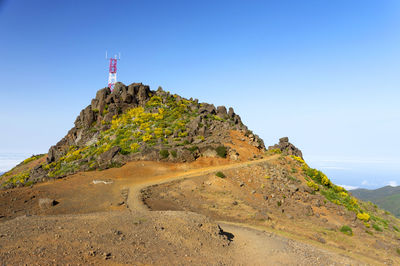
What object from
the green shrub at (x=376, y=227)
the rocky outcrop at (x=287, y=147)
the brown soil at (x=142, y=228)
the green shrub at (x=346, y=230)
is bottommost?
the green shrub at (x=376, y=227)

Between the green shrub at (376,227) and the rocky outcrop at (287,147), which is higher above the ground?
the rocky outcrop at (287,147)

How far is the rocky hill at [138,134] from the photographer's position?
117 feet

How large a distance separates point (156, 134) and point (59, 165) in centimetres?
1625

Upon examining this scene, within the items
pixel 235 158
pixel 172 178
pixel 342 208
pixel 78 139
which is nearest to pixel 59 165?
pixel 78 139

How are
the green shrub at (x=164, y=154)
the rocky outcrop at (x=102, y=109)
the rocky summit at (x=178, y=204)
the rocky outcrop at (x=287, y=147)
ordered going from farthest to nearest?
the rocky outcrop at (x=102, y=109) < the rocky outcrop at (x=287, y=147) < the green shrub at (x=164, y=154) < the rocky summit at (x=178, y=204)

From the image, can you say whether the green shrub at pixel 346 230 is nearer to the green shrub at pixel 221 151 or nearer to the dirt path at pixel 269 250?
the dirt path at pixel 269 250

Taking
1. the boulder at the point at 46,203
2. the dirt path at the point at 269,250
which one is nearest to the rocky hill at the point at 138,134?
the boulder at the point at 46,203

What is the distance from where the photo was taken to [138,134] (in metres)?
42.3

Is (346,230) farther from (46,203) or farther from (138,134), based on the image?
(138,134)

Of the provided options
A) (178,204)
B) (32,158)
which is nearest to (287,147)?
(178,204)

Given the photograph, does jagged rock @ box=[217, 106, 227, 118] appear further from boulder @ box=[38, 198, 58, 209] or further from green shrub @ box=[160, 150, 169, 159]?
boulder @ box=[38, 198, 58, 209]

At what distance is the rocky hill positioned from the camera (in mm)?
35688

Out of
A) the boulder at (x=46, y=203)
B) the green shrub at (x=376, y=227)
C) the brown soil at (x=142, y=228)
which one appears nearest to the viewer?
the brown soil at (x=142, y=228)

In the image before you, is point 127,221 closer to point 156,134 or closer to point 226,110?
point 156,134
